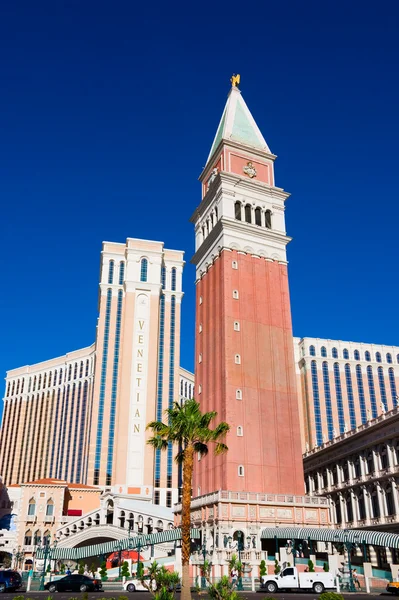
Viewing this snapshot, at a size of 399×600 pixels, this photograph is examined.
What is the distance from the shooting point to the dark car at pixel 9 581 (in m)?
40.3

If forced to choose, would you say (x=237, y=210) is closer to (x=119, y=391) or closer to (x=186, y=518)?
(x=186, y=518)

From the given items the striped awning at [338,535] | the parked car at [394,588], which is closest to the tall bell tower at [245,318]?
the striped awning at [338,535]

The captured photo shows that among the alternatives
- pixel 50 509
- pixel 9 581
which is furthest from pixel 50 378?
pixel 9 581

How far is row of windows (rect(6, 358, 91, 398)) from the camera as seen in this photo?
14475 cm

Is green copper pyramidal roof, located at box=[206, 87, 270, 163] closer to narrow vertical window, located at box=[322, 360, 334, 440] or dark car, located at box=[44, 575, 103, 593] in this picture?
dark car, located at box=[44, 575, 103, 593]

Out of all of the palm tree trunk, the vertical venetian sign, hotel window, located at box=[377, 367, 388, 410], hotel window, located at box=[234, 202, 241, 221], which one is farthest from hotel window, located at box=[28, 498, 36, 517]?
hotel window, located at box=[377, 367, 388, 410]

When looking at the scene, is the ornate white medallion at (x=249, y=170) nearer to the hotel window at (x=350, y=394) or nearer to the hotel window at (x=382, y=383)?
the hotel window at (x=350, y=394)

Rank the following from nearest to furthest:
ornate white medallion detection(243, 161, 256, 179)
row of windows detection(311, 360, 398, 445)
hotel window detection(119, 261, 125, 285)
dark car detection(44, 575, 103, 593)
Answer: dark car detection(44, 575, 103, 593)
ornate white medallion detection(243, 161, 256, 179)
row of windows detection(311, 360, 398, 445)
hotel window detection(119, 261, 125, 285)

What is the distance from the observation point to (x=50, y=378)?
156 metres

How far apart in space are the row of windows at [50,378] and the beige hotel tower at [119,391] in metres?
0.27

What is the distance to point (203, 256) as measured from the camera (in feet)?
229

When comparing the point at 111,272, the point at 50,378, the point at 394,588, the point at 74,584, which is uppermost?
the point at 111,272

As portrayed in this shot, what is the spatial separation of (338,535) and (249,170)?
41889 mm

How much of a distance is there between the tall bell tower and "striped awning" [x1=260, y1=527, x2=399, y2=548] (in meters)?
5.13
